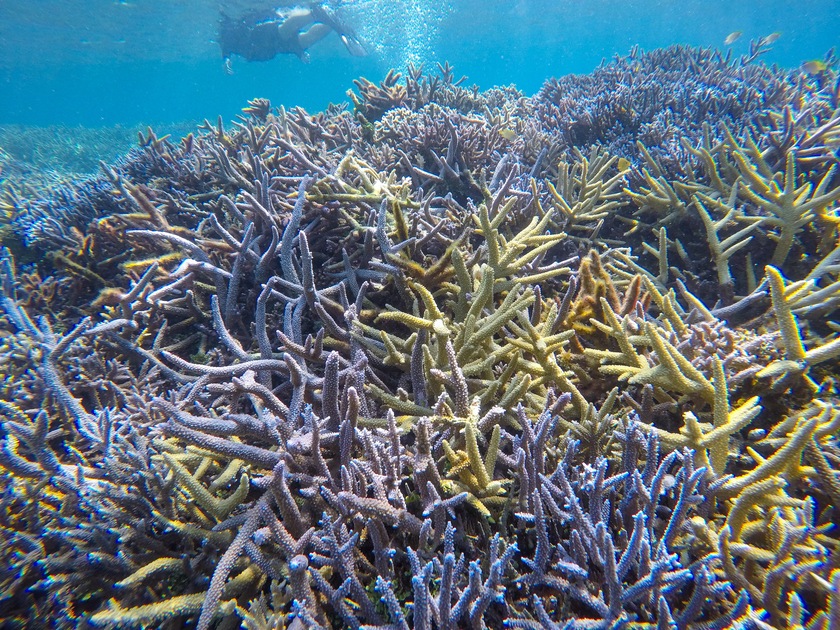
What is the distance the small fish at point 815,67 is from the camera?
6.41 m

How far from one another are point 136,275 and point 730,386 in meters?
4.06

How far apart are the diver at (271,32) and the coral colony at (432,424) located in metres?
23.1

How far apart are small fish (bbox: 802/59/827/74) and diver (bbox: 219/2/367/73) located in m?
22.6

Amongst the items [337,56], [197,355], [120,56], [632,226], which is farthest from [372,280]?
[337,56]

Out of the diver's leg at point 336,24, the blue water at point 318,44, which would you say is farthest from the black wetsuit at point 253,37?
the blue water at point 318,44

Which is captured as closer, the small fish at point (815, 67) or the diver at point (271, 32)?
the small fish at point (815, 67)

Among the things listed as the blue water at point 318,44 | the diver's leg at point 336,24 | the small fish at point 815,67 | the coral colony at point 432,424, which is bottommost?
the coral colony at point 432,424

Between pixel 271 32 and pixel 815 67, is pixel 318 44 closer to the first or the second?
pixel 271 32

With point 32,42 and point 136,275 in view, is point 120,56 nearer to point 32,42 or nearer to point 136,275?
point 32,42

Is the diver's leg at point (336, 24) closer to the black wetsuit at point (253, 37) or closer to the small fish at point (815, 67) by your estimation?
the black wetsuit at point (253, 37)

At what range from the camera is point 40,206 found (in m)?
4.90

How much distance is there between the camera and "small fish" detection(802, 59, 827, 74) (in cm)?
641

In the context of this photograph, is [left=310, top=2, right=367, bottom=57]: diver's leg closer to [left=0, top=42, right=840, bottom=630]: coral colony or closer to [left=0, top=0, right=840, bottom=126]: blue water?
[left=0, top=0, right=840, bottom=126]: blue water

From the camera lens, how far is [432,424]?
172 cm
